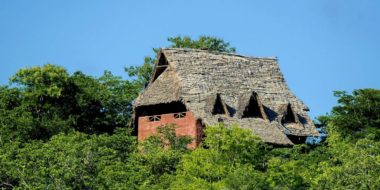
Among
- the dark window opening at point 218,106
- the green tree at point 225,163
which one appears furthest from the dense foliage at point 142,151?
the dark window opening at point 218,106

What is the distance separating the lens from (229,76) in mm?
64125

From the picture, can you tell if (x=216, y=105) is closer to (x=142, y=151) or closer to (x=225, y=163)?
(x=142, y=151)

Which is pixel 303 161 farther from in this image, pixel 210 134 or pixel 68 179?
pixel 68 179

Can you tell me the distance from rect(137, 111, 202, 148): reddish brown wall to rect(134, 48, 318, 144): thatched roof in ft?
2.10

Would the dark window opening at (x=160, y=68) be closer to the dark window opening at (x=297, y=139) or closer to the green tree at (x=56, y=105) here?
the green tree at (x=56, y=105)

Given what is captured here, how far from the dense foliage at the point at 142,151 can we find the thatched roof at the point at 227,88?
1.84 m

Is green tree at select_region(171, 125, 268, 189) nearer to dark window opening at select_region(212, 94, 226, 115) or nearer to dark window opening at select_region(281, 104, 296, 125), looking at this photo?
dark window opening at select_region(212, 94, 226, 115)

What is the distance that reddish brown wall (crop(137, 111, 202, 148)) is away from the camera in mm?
59906

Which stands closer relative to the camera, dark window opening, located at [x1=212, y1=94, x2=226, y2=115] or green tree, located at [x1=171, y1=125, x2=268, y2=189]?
green tree, located at [x1=171, y1=125, x2=268, y2=189]

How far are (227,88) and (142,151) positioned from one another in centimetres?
750

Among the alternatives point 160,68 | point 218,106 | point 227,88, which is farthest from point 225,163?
point 160,68

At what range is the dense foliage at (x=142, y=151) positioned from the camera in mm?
49281

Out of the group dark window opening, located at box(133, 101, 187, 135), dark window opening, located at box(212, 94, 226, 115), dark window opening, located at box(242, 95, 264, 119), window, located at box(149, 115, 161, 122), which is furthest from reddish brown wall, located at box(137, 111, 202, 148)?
dark window opening, located at box(242, 95, 264, 119)

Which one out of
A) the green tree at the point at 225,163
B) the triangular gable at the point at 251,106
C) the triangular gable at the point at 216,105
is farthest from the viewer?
the triangular gable at the point at 251,106
